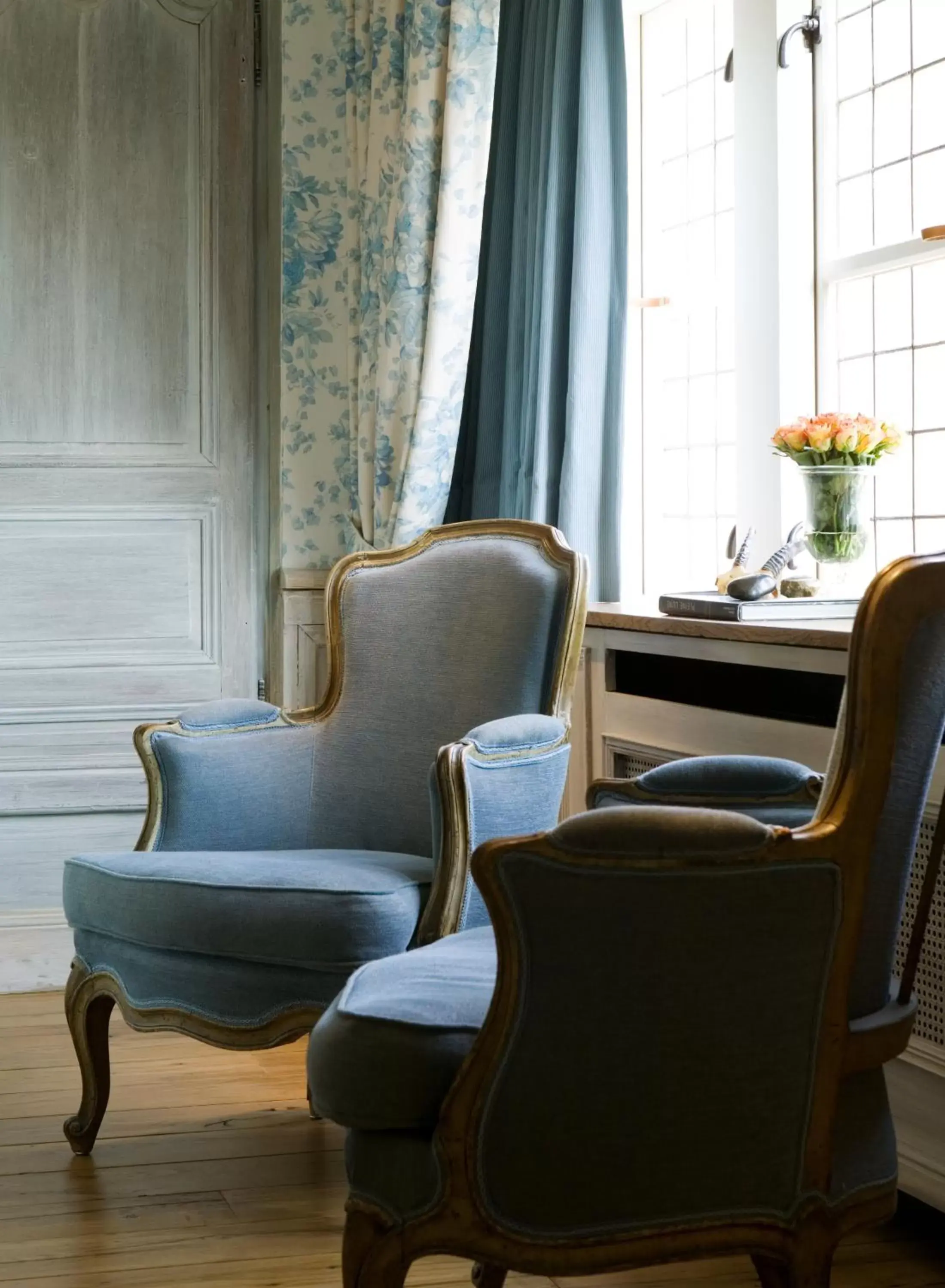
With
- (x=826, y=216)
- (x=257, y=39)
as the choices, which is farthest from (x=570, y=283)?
(x=257, y=39)

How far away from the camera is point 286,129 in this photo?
356 cm

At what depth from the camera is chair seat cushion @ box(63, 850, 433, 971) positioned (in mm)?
2098

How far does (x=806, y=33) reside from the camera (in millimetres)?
2873

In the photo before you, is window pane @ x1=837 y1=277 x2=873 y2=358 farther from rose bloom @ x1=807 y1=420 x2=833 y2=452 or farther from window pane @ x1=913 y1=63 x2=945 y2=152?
rose bloom @ x1=807 y1=420 x2=833 y2=452

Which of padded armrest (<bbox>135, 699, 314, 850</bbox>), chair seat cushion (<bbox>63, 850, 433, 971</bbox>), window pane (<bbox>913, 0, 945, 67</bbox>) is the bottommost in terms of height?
chair seat cushion (<bbox>63, 850, 433, 971</bbox>)

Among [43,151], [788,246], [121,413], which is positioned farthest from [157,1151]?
[43,151]

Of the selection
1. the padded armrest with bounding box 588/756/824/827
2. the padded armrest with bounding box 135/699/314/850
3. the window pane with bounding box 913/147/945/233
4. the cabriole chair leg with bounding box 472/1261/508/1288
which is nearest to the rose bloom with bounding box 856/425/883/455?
the window pane with bounding box 913/147/945/233

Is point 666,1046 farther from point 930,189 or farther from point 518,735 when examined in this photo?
point 930,189

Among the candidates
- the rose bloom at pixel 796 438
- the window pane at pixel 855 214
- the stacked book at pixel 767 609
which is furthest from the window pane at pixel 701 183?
the stacked book at pixel 767 609

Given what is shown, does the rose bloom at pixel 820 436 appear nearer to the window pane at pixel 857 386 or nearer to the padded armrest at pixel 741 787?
the window pane at pixel 857 386

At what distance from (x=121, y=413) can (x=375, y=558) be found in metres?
1.07

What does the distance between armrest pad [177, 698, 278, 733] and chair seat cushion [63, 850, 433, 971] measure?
11.5 inches

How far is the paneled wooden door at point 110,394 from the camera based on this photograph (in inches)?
137

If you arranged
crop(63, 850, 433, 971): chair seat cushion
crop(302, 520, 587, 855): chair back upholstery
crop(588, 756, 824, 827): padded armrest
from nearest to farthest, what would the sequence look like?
crop(588, 756, 824, 827): padded armrest, crop(63, 850, 433, 971): chair seat cushion, crop(302, 520, 587, 855): chair back upholstery
